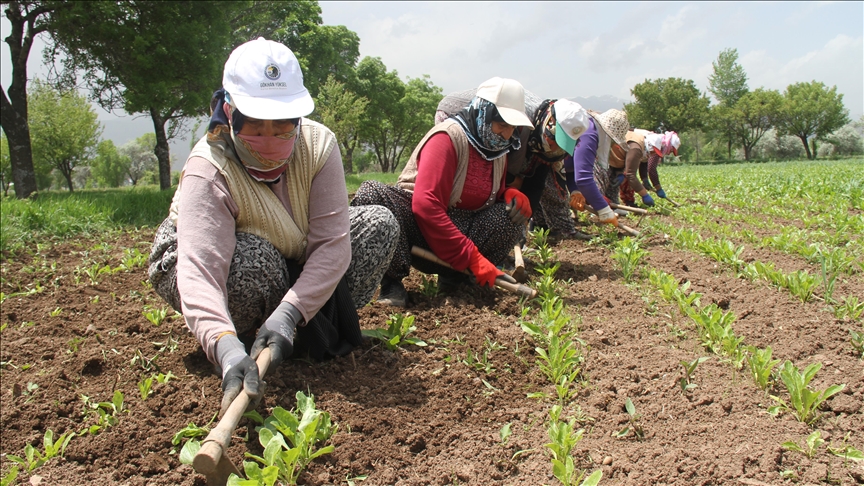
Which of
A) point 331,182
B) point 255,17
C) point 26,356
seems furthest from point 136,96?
point 331,182

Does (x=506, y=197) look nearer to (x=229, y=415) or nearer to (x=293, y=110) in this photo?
(x=293, y=110)

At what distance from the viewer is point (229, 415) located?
1.56m

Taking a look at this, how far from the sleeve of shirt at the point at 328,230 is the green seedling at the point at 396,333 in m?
0.44

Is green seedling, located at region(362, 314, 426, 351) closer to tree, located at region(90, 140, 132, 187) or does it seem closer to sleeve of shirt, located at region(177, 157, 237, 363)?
sleeve of shirt, located at region(177, 157, 237, 363)

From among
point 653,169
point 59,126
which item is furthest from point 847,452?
point 59,126

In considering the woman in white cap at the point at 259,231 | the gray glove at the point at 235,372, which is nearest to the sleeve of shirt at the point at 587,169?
the woman in white cap at the point at 259,231

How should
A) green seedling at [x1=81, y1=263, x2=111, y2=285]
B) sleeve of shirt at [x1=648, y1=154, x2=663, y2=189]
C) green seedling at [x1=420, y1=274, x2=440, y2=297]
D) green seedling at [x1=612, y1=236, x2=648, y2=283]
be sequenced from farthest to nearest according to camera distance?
sleeve of shirt at [x1=648, y1=154, x2=663, y2=189]
green seedling at [x1=81, y1=263, x2=111, y2=285]
green seedling at [x1=612, y1=236, x2=648, y2=283]
green seedling at [x1=420, y1=274, x2=440, y2=297]

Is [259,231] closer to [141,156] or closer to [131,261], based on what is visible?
[131,261]

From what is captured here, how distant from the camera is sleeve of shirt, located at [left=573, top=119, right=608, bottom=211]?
4.61m

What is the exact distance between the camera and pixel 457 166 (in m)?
3.31

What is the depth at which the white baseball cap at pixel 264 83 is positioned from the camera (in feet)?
6.26

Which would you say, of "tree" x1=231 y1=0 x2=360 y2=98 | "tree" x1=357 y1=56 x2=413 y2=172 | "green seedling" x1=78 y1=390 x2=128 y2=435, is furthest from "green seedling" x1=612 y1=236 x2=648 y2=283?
"tree" x1=357 y1=56 x2=413 y2=172

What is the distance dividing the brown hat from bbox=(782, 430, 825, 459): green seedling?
11.3 ft

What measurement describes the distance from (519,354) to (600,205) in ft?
7.95
